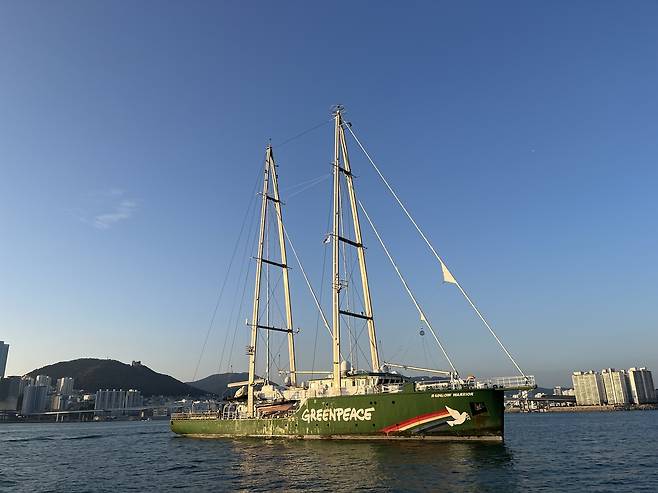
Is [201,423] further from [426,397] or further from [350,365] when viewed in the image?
[426,397]

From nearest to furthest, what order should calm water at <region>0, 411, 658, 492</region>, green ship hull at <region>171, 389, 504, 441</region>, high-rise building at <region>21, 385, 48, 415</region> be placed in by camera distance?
calm water at <region>0, 411, 658, 492</region>
green ship hull at <region>171, 389, 504, 441</region>
high-rise building at <region>21, 385, 48, 415</region>

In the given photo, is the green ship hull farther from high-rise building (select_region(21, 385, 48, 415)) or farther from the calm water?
high-rise building (select_region(21, 385, 48, 415))

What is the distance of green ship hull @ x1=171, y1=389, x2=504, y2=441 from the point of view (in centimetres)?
3303

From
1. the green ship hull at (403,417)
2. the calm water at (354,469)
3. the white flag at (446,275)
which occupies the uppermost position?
the white flag at (446,275)

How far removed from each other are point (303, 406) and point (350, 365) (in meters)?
5.42

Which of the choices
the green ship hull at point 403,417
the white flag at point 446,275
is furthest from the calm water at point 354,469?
the white flag at point 446,275

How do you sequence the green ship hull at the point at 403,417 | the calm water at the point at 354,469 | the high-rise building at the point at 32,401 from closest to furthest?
the calm water at the point at 354,469
the green ship hull at the point at 403,417
the high-rise building at the point at 32,401

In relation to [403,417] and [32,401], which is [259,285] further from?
[32,401]

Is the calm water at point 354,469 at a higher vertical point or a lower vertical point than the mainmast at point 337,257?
lower

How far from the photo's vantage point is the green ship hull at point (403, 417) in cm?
3303

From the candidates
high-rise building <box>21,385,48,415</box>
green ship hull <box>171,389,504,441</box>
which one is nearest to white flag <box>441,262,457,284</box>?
green ship hull <box>171,389,504,441</box>

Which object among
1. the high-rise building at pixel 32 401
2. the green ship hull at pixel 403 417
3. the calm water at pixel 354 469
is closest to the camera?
the calm water at pixel 354 469

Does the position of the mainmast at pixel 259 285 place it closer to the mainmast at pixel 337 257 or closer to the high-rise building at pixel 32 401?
the mainmast at pixel 337 257

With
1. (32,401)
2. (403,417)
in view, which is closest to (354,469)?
(403,417)
